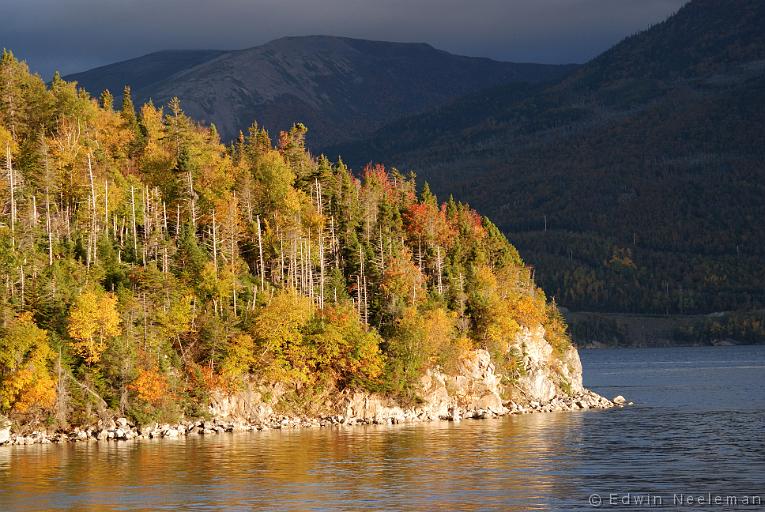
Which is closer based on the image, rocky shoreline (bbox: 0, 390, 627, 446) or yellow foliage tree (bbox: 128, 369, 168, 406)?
rocky shoreline (bbox: 0, 390, 627, 446)

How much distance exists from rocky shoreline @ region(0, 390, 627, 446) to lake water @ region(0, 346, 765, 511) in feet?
12.5

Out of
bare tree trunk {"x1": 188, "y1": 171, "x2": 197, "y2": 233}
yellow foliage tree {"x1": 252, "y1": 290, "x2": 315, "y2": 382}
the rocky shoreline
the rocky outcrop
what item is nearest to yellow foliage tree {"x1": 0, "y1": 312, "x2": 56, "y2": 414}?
the rocky shoreline

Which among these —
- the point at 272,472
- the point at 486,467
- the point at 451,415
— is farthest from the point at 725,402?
the point at 272,472

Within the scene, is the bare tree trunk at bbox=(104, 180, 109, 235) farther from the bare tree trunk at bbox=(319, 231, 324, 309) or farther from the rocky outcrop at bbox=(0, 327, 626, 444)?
the rocky outcrop at bbox=(0, 327, 626, 444)

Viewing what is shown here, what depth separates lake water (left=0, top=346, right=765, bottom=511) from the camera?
6944cm

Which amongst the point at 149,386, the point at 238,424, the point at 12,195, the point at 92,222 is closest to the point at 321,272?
the point at 92,222

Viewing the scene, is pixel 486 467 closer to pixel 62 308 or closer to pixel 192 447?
pixel 192 447

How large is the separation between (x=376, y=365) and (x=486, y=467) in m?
44.6

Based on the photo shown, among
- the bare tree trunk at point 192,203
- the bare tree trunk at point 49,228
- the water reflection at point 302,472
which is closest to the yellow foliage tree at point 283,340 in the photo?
the water reflection at point 302,472

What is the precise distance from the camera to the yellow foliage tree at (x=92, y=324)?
356 feet

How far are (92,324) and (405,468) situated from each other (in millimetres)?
39248

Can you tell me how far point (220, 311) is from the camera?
125500 millimetres

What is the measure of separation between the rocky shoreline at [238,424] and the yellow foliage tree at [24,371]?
8.40 ft

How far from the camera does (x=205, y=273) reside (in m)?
126
